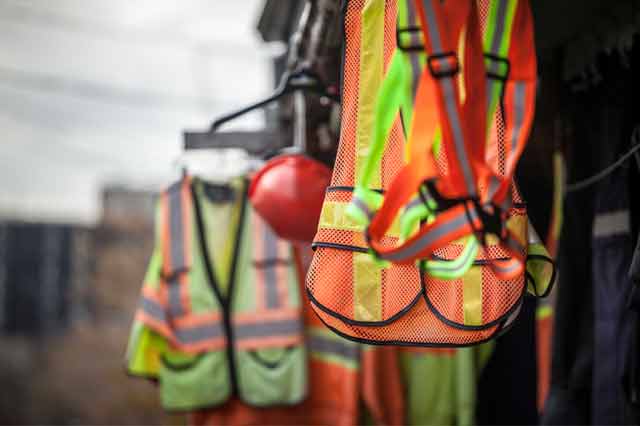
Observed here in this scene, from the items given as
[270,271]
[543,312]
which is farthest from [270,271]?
[543,312]

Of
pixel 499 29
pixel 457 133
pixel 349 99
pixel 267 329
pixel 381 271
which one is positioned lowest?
pixel 267 329

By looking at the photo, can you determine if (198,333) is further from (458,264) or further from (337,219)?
(458,264)

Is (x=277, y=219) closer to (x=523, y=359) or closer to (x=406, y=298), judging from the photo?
(x=406, y=298)

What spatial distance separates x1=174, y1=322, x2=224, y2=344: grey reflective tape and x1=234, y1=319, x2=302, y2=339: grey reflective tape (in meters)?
0.09

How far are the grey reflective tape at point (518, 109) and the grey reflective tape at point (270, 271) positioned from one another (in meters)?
1.98

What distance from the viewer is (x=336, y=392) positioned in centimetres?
296

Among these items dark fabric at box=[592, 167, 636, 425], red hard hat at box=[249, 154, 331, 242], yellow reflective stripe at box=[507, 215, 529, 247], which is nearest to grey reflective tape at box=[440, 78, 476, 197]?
yellow reflective stripe at box=[507, 215, 529, 247]

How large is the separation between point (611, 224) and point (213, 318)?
1.83 meters

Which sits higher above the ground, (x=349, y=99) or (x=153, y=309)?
(x=349, y=99)

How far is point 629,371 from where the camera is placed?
194 centimetres

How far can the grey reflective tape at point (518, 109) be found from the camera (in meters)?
1.07

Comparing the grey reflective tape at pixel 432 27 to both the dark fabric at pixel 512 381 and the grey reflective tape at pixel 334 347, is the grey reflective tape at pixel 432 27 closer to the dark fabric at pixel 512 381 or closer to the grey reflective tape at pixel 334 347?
the dark fabric at pixel 512 381

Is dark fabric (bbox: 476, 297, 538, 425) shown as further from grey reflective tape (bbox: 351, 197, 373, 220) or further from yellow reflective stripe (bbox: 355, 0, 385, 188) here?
grey reflective tape (bbox: 351, 197, 373, 220)

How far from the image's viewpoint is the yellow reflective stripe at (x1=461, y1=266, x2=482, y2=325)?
1228mm
